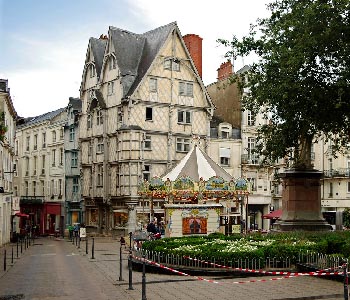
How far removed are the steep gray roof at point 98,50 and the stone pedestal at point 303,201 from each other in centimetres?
3083

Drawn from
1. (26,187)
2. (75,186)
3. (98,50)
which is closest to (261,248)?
Result: (98,50)

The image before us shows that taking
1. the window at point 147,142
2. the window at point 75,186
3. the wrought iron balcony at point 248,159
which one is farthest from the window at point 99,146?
the wrought iron balcony at point 248,159

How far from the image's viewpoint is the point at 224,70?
63281 millimetres

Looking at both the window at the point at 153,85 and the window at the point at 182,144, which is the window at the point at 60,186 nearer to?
the window at the point at 182,144

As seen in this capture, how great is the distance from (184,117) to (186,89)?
2.60 meters

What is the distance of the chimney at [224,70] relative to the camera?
62.3 m

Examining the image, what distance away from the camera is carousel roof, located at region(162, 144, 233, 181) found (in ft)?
109

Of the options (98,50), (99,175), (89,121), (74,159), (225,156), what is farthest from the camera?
(74,159)

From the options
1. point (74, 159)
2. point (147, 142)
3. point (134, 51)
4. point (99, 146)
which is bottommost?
point (74, 159)

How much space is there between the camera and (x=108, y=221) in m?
52.8

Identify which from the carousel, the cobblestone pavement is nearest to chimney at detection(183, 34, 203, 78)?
the carousel

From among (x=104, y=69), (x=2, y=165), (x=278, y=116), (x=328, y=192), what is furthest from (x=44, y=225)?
(x=278, y=116)

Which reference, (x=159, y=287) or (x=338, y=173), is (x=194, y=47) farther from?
(x=159, y=287)

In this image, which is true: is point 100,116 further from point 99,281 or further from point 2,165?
point 99,281
